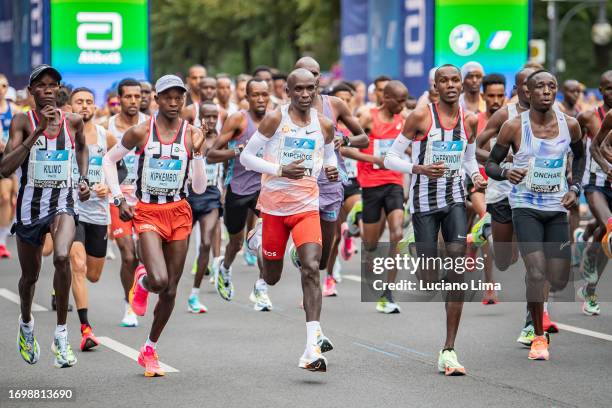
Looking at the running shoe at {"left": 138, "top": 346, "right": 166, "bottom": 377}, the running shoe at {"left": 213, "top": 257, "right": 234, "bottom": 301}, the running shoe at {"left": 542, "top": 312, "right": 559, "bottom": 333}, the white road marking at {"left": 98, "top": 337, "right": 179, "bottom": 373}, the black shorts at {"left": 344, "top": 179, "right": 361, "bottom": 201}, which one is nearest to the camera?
the running shoe at {"left": 138, "top": 346, "right": 166, "bottom": 377}

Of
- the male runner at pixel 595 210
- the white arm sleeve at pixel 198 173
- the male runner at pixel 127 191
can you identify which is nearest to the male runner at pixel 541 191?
the white arm sleeve at pixel 198 173

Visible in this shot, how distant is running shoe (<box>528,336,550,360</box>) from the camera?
994 centimetres

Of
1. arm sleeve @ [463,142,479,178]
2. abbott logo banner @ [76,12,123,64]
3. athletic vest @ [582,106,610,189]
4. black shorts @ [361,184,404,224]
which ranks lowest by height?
black shorts @ [361,184,404,224]

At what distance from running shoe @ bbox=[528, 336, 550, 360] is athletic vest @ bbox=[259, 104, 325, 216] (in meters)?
1.85

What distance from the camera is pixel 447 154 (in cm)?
1029

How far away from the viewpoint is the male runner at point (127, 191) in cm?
1198

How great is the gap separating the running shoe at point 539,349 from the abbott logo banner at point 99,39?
15.6m

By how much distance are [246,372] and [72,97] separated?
335cm

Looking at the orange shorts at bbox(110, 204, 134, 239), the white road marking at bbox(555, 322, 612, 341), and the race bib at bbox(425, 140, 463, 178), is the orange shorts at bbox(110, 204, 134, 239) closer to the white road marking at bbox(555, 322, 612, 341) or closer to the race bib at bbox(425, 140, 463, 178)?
the race bib at bbox(425, 140, 463, 178)

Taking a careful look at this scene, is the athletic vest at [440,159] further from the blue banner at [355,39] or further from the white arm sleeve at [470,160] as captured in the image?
the blue banner at [355,39]

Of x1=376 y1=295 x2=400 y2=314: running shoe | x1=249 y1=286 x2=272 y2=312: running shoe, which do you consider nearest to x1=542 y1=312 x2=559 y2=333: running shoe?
x1=376 y1=295 x2=400 y2=314: running shoe

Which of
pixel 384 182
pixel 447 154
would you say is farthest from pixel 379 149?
pixel 447 154

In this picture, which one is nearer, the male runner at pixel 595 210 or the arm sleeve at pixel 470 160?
the arm sleeve at pixel 470 160

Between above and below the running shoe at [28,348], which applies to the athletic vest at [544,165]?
above
